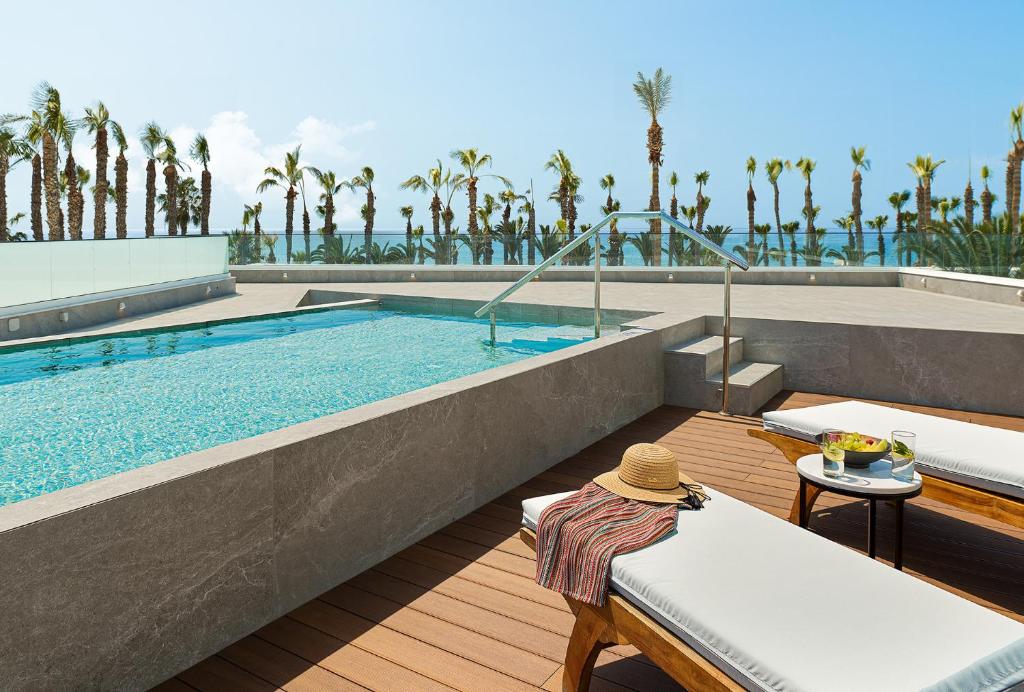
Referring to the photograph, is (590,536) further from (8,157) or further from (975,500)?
(8,157)

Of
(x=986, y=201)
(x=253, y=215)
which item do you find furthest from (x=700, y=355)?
(x=986, y=201)

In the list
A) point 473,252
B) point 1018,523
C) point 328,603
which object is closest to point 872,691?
point 1018,523

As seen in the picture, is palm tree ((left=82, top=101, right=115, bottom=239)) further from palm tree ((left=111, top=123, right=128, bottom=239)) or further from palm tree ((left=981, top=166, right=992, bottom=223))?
palm tree ((left=981, top=166, right=992, bottom=223))

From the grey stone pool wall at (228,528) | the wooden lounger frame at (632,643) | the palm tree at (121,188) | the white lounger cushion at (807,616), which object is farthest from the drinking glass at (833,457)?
the palm tree at (121,188)

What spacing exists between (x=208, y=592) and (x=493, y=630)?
1.06 m

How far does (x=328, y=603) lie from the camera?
2916 millimetres

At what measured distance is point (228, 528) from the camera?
8.39 feet

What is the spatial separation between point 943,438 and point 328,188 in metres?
44.6

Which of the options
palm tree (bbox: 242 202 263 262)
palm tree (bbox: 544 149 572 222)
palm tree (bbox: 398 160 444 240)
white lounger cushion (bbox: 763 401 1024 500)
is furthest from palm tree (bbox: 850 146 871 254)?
→ white lounger cushion (bbox: 763 401 1024 500)

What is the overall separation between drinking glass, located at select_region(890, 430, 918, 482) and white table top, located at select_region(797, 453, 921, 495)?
0.03 m

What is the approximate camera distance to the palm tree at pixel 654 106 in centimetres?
2862

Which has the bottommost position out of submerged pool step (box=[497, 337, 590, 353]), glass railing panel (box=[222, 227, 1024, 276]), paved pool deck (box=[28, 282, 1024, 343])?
submerged pool step (box=[497, 337, 590, 353])

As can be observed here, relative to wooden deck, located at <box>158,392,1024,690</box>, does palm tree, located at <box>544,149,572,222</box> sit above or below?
above

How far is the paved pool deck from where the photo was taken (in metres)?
7.21
